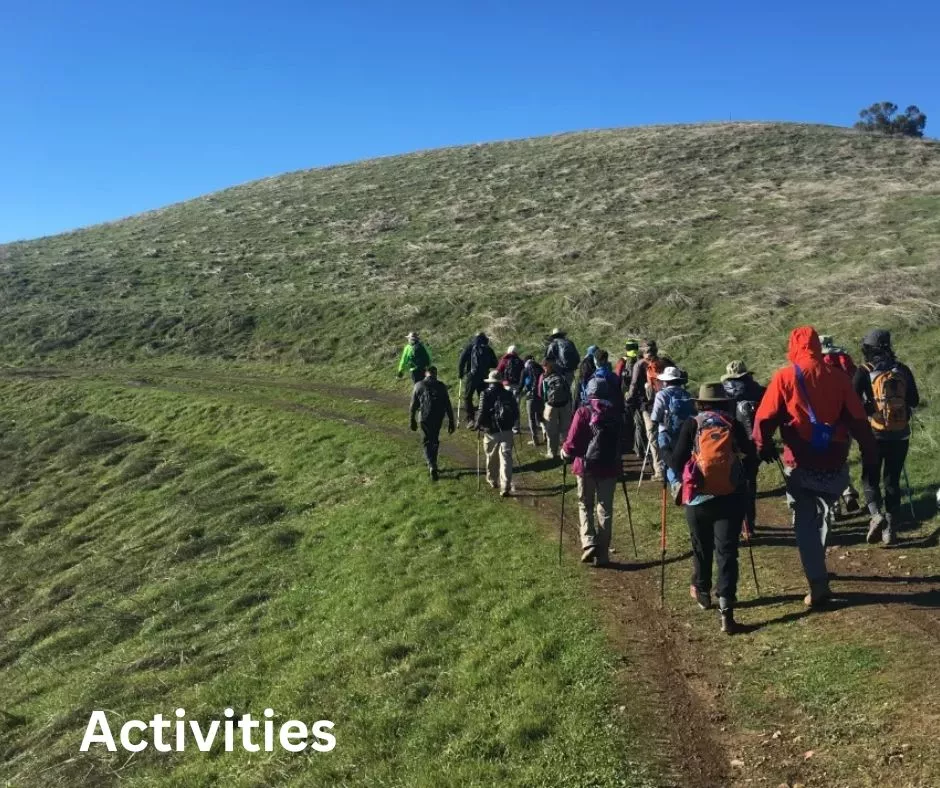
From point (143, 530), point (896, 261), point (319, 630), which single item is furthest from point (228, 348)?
point (896, 261)

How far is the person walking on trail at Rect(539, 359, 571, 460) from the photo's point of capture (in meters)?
15.5

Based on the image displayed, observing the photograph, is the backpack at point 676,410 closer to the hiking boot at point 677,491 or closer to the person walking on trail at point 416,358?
the hiking boot at point 677,491

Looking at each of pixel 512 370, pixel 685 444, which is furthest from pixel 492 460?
pixel 685 444

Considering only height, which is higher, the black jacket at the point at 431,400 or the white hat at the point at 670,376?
the white hat at the point at 670,376

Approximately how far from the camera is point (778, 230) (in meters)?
37.3

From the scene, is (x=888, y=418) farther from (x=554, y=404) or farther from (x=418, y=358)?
(x=418, y=358)

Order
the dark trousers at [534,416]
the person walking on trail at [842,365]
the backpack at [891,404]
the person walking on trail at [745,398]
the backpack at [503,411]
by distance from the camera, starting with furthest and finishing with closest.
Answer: the dark trousers at [534,416], the backpack at [503,411], the person walking on trail at [745,398], the person walking on trail at [842,365], the backpack at [891,404]

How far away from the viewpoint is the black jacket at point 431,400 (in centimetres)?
1546

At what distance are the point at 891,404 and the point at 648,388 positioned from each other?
4619 millimetres

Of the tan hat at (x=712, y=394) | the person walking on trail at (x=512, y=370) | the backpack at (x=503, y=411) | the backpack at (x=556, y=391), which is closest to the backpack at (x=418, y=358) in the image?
the person walking on trail at (x=512, y=370)

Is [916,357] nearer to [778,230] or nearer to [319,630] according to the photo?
[319,630]

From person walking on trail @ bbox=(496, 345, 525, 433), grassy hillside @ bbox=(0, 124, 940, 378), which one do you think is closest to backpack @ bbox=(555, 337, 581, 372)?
person walking on trail @ bbox=(496, 345, 525, 433)

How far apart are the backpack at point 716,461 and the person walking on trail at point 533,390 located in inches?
350

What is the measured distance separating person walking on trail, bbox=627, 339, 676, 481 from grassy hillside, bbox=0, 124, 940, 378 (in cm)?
940
